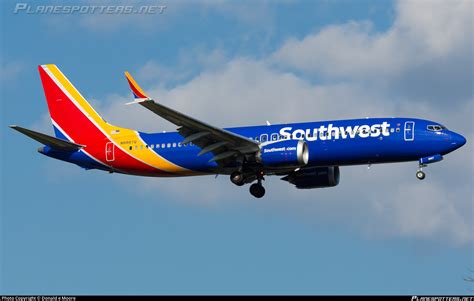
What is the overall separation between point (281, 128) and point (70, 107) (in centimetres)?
1669

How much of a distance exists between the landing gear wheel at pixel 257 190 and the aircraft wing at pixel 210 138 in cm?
361

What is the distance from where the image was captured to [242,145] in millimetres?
57156

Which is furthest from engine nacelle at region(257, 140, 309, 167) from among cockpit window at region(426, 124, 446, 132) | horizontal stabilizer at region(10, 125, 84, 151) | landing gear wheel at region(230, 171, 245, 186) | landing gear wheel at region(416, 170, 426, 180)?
horizontal stabilizer at region(10, 125, 84, 151)

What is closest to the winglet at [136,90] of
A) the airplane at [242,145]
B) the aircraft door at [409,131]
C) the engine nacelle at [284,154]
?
the airplane at [242,145]

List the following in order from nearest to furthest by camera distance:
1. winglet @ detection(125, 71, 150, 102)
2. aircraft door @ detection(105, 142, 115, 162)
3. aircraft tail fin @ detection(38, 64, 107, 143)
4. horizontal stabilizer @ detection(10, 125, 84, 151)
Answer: winglet @ detection(125, 71, 150, 102) → horizontal stabilizer @ detection(10, 125, 84, 151) → aircraft door @ detection(105, 142, 115, 162) → aircraft tail fin @ detection(38, 64, 107, 143)

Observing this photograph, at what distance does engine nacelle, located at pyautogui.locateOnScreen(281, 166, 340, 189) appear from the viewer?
61812 millimetres

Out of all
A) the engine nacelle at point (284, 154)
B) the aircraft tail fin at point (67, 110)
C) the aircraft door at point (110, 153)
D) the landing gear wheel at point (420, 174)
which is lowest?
the landing gear wheel at point (420, 174)

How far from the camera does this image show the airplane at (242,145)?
55.2m

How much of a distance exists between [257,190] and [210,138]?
5871 mm

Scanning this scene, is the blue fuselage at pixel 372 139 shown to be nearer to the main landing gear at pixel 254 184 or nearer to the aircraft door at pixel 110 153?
the main landing gear at pixel 254 184

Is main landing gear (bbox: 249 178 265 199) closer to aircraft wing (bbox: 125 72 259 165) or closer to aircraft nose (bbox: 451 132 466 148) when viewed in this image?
aircraft wing (bbox: 125 72 259 165)

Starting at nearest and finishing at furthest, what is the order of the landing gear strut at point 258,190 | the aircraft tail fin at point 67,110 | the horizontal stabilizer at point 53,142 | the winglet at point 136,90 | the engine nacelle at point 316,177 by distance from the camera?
1. the winglet at point 136,90
2. the horizontal stabilizer at point 53,142
3. the landing gear strut at point 258,190
4. the engine nacelle at point 316,177
5. the aircraft tail fin at point 67,110

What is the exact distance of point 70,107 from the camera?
218ft

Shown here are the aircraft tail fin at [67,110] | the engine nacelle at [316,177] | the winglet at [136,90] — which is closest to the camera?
the winglet at [136,90]
